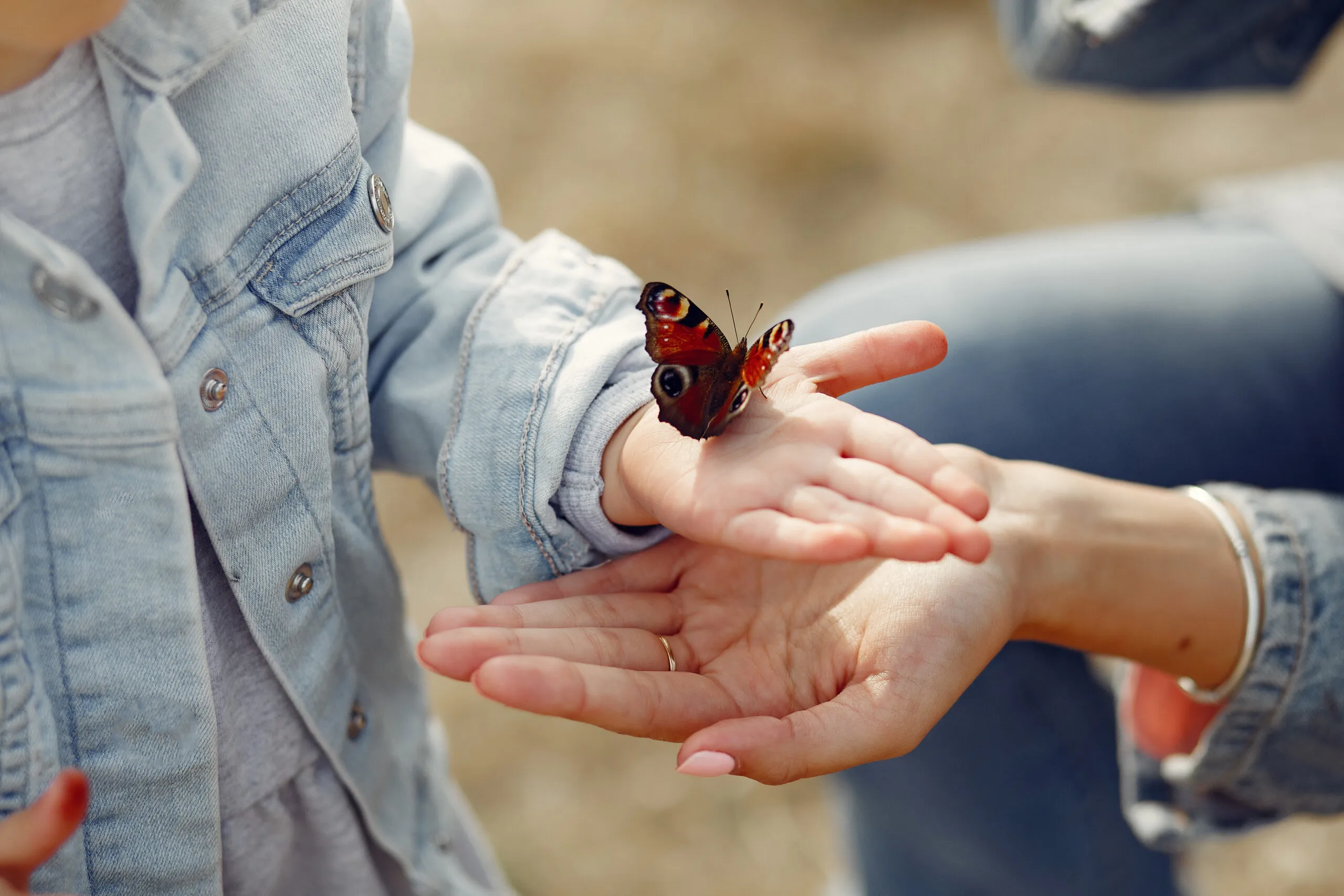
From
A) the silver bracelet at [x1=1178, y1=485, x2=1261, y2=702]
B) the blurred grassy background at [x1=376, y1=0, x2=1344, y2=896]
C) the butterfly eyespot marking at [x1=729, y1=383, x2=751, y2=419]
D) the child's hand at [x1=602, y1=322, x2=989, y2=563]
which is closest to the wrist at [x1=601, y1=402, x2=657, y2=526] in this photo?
the child's hand at [x1=602, y1=322, x2=989, y2=563]

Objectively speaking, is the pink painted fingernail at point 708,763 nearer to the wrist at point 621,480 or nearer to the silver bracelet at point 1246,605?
the wrist at point 621,480

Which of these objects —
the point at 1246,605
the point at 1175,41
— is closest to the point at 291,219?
the point at 1246,605

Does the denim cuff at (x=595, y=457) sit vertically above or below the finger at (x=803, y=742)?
above

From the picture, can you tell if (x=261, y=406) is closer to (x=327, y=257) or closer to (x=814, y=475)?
(x=327, y=257)

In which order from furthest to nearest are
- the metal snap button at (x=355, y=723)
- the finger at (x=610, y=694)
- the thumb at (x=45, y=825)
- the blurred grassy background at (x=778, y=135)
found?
the blurred grassy background at (x=778, y=135), the metal snap button at (x=355, y=723), the finger at (x=610, y=694), the thumb at (x=45, y=825)

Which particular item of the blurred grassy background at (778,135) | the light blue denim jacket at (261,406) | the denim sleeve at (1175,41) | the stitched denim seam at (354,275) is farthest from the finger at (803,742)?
the blurred grassy background at (778,135)

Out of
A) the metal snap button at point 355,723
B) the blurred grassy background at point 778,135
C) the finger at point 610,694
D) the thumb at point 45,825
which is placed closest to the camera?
Result: the thumb at point 45,825

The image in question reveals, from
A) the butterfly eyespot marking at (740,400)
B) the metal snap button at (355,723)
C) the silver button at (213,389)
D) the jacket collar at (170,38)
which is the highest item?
the jacket collar at (170,38)
